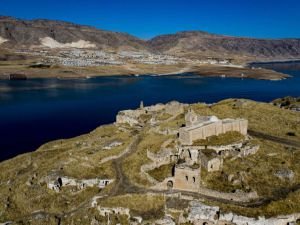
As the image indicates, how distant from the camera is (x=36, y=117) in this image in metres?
117

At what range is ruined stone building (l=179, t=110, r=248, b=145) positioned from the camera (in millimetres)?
49188

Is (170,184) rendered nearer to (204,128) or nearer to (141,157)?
(141,157)

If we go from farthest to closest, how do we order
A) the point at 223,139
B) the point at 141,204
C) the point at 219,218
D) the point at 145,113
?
1. the point at 145,113
2. the point at 223,139
3. the point at 141,204
4. the point at 219,218

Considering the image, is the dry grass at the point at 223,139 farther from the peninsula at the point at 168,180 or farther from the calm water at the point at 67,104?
the calm water at the point at 67,104

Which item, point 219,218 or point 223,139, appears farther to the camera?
point 223,139

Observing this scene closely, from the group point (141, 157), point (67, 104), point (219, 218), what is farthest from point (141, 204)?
point (67, 104)

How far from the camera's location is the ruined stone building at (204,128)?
4919 cm

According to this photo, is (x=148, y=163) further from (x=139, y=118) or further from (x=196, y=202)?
(x=139, y=118)

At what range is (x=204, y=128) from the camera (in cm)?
5081

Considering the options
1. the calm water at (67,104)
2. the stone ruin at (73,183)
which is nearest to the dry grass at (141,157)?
the stone ruin at (73,183)

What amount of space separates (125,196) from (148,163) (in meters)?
7.46

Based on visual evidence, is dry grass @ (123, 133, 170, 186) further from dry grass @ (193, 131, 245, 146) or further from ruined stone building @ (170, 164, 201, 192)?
dry grass @ (193, 131, 245, 146)

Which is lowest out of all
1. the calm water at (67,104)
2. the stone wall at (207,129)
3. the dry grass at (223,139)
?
the calm water at (67,104)

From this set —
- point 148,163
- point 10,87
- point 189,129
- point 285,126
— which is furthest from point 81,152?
point 10,87
